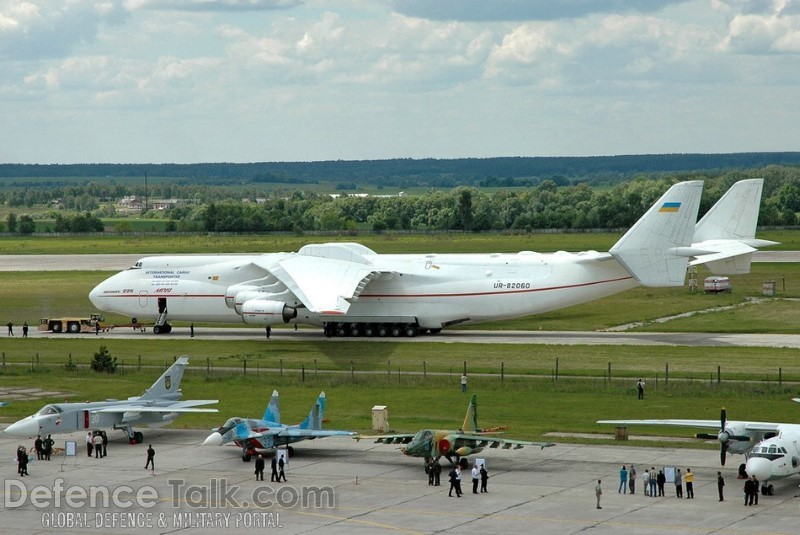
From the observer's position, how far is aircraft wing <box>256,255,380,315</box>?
2566 inches

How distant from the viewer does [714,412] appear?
5019 centimetres

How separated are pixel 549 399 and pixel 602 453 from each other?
1051cm

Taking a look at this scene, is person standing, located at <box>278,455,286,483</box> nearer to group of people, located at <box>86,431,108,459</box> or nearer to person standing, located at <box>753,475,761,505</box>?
group of people, located at <box>86,431,108,459</box>

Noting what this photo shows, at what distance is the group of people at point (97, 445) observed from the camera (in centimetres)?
4446

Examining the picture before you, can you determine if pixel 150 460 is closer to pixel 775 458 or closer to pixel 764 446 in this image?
pixel 764 446

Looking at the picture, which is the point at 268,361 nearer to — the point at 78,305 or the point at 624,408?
the point at 624,408

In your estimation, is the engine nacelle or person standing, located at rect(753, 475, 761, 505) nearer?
person standing, located at rect(753, 475, 761, 505)

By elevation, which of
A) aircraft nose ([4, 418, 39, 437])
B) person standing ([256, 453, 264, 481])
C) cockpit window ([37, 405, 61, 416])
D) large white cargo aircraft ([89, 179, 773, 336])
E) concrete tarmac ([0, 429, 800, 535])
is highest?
large white cargo aircraft ([89, 179, 773, 336])

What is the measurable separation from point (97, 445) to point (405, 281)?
31.5 meters

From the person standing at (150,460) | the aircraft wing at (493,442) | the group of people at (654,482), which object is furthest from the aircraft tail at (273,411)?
the group of people at (654,482)

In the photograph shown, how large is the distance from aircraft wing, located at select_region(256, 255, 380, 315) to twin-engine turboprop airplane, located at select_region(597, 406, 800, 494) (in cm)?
2727

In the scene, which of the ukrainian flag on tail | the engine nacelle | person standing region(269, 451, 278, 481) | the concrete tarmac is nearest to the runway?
the engine nacelle

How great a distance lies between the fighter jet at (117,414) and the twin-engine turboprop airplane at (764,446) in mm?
17968

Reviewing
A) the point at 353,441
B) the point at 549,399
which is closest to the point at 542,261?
the point at 549,399
